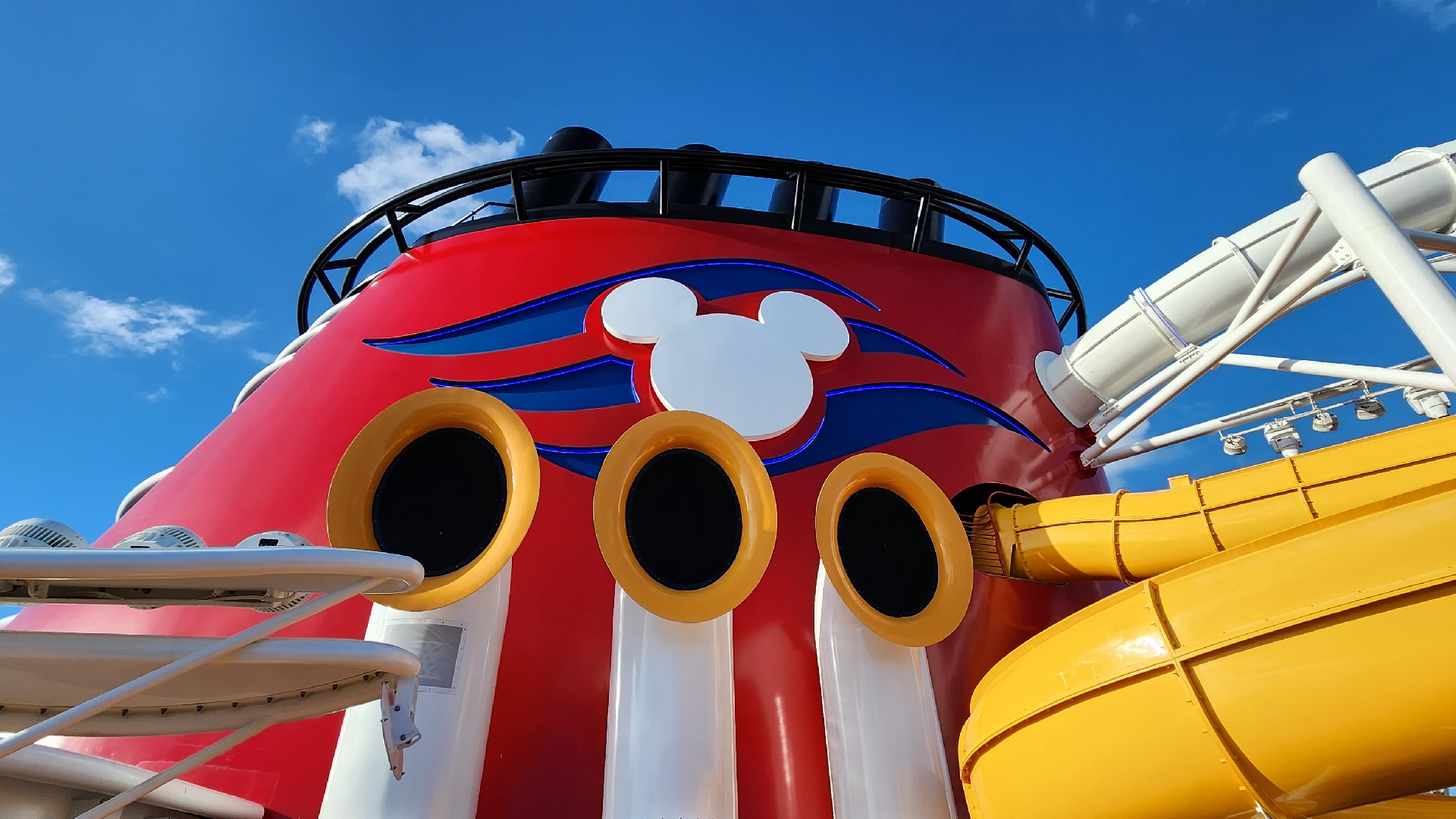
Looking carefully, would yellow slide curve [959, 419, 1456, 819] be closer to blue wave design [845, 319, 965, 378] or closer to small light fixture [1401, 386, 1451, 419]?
blue wave design [845, 319, 965, 378]

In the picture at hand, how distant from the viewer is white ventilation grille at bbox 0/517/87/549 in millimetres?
2938

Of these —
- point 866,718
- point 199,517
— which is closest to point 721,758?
point 866,718

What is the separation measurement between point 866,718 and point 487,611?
245 centimetres

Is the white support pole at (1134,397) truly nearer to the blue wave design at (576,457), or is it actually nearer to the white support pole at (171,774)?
the blue wave design at (576,457)

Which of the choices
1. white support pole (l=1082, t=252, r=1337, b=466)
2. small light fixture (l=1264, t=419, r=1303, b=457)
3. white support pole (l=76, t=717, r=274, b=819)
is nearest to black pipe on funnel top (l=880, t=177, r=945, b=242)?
white support pole (l=1082, t=252, r=1337, b=466)

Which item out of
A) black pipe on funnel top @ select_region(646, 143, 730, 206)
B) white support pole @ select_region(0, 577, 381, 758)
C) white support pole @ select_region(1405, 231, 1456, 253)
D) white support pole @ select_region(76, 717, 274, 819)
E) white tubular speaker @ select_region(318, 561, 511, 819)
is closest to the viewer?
white support pole @ select_region(0, 577, 381, 758)

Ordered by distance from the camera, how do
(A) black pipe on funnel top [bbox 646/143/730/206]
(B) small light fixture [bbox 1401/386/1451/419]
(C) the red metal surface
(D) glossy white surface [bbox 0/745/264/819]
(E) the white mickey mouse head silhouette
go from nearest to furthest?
(D) glossy white surface [bbox 0/745/264/819], (C) the red metal surface, (E) the white mickey mouse head silhouette, (B) small light fixture [bbox 1401/386/1451/419], (A) black pipe on funnel top [bbox 646/143/730/206]

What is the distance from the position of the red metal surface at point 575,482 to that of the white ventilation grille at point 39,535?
237 centimetres

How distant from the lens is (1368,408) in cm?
757

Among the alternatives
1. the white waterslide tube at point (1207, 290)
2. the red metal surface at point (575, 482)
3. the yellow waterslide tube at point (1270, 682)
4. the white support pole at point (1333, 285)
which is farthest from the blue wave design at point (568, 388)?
the white support pole at point (1333, 285)

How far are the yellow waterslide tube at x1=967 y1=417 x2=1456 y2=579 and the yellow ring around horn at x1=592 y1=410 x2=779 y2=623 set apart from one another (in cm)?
260

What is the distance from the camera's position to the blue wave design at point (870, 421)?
6156 millimetres

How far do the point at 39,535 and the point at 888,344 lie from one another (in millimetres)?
6299

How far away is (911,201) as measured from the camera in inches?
340
